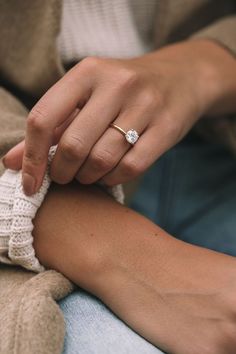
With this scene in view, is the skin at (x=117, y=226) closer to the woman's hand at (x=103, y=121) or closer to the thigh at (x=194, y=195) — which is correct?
the woman's hand at (x=103, y=121)

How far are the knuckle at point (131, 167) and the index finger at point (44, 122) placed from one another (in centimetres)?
8

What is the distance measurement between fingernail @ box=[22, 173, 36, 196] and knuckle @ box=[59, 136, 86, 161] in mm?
41

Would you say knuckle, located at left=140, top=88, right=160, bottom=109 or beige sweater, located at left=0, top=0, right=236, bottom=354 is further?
knuckle, located at left=140, top=88, right=160, bottom=109

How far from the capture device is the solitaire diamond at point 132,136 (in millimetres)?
567

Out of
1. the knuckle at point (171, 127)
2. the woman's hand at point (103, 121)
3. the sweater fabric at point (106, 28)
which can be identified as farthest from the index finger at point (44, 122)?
the sweater fabric at point (106, 28)

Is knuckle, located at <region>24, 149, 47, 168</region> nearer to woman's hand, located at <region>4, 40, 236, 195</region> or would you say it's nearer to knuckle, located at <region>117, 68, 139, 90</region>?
woman's hand, located at <region>4, 40, 236, 195</region>

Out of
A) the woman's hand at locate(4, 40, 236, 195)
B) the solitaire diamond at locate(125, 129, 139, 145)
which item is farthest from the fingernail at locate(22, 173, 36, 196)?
the solitaire diamond at locate(125, 129, 139, 145)

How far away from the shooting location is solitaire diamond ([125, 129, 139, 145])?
567 mm

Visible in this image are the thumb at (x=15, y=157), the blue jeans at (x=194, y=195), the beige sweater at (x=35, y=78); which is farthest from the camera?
the blue jeans at (x=194, y=195)

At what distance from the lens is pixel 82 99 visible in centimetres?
56

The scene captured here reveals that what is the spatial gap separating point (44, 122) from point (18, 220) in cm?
10

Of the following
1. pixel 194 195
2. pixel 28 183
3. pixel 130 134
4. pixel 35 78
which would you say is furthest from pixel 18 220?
pixel 194 195

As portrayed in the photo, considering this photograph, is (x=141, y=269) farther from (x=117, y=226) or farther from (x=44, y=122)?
(x=44, y=122)

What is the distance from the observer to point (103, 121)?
1.81 ft
